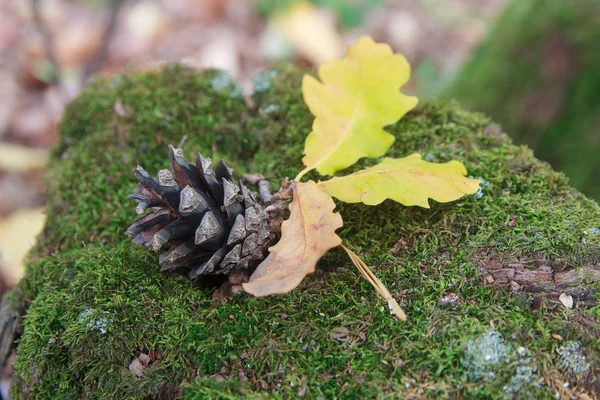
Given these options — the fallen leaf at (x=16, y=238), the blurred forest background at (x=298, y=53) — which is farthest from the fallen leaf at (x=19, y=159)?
the fallen leaf at (x=16, y=238)

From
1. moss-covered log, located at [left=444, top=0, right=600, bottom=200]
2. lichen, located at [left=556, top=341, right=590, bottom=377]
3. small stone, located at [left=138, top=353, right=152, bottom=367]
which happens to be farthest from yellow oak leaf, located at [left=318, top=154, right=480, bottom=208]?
moss-covered log, located at [left=444, top=0, right=600, bottom=200]

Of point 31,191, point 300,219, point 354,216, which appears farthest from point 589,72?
point 31,191

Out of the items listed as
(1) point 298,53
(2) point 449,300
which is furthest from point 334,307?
(1) point 298,53

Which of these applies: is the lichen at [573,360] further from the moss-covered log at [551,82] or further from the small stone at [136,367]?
the moss-covered log at [551,82]

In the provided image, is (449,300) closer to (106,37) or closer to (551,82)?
(551,82)

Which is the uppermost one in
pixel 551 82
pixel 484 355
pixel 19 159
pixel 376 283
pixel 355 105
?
pixel 19 159

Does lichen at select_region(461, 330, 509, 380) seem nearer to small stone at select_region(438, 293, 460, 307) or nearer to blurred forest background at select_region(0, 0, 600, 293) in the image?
small stone at select_region(438, 293, 460, 307)
